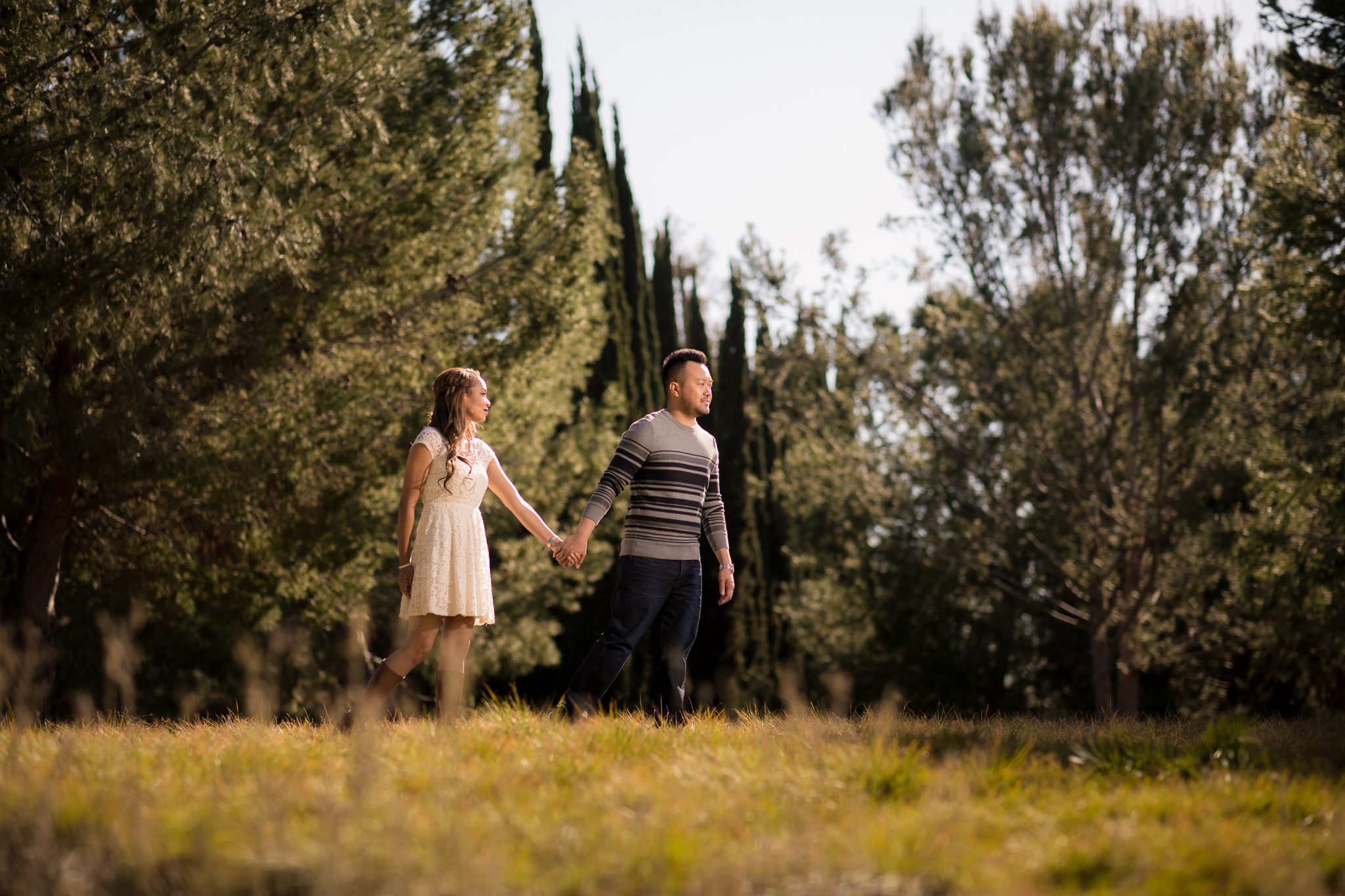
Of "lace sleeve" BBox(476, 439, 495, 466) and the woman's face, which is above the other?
the woman's face

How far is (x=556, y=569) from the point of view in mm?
18172

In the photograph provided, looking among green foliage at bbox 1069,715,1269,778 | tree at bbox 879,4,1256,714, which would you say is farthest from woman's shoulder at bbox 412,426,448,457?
tree at bbox 879,4,1256,714

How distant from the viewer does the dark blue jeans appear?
4.90m

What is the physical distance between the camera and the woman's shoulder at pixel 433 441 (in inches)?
192

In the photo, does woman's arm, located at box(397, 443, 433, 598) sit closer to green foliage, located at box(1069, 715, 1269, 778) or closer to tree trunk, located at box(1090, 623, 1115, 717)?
green foliage, located at box(1069, 715, 1269, 778)

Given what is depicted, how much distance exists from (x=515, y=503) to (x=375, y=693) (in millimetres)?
1153

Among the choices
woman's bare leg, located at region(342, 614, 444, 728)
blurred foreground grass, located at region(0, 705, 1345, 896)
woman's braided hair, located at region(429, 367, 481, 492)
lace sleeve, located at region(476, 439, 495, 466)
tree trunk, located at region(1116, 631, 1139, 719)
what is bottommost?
tree trunk, located at region(1116, 631, 1139, 719)

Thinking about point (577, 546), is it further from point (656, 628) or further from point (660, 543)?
point (656, 628)

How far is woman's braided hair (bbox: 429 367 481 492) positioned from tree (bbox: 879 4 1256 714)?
459 inches

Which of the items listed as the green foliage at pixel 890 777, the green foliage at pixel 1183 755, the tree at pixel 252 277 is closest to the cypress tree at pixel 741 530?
the tree at pixel 252 277

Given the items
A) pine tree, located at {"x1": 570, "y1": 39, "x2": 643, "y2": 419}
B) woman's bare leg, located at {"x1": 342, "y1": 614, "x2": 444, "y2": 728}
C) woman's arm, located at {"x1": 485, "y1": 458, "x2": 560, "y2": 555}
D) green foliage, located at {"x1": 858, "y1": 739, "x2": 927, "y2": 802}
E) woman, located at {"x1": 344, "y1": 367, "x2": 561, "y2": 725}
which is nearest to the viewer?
green foliage, located at {"x1": 858, "y1": 739, "x2": 927, "y2": 802}

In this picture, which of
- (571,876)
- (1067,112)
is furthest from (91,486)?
(1067,112)

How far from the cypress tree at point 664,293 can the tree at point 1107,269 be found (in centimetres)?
1453

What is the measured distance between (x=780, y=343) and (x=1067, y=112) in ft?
17.8
